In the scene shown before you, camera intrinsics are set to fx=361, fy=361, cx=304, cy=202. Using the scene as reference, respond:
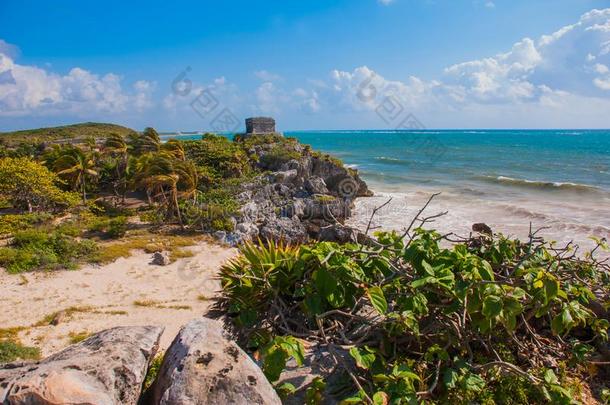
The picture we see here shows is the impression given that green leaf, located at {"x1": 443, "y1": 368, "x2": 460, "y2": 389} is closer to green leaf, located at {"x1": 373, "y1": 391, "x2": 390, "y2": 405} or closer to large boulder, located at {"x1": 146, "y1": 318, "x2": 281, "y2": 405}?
green leaf, located at {"x1": 373, "y1": 391, "x2": 390, "y2": 405}

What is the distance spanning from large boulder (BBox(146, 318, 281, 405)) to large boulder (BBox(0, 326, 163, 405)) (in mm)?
276

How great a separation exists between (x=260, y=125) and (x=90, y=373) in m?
42.6

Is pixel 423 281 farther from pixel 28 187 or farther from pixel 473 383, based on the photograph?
pixel 28 187

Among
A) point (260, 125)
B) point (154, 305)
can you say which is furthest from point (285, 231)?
point (260, 125)

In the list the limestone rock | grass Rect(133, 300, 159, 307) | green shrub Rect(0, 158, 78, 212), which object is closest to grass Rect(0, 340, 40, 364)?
grass Rect(133, 300, 159, 307)

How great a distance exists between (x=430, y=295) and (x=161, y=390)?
2.64 meters

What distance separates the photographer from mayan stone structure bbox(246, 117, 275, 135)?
143ft

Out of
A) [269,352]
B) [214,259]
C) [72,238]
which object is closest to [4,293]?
[72,238]

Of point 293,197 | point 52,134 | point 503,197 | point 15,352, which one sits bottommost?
point 15,352

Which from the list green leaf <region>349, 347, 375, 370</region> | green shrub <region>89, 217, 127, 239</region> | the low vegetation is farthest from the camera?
green shrub <region>89, 217, 127, 239</region>

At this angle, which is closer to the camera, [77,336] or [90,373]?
[90,373]

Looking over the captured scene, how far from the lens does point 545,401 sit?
3.49m

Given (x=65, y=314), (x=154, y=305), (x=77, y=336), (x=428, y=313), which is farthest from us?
(x=154, y=305)

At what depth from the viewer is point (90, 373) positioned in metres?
2.89
